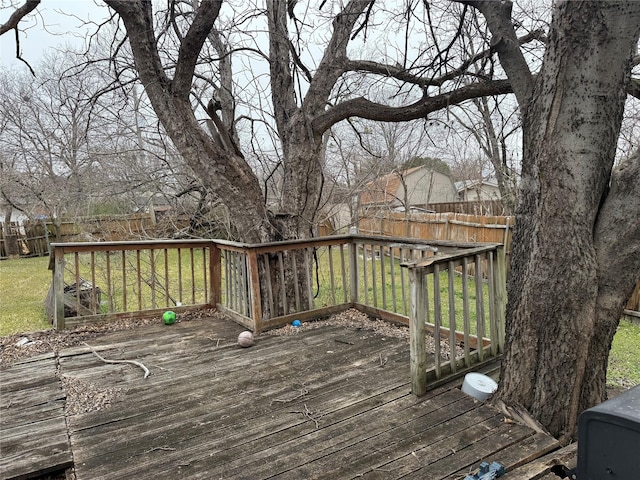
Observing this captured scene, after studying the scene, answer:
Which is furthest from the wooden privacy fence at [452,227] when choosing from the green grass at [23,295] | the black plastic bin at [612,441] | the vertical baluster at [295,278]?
the green grass at [23,295]

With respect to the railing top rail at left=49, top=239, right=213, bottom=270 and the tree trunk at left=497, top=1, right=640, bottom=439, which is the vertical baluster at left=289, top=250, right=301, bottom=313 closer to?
the railing top rail at left=49, top=239, right=213, bottom=270

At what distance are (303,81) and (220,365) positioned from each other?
11.2 ft

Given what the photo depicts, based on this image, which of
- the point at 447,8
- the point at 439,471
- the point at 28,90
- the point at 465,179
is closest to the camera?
the point at 439,471

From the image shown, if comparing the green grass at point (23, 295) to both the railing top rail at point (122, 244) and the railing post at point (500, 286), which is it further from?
the railing post at point (500, 286)

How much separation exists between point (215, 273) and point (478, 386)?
316 cm

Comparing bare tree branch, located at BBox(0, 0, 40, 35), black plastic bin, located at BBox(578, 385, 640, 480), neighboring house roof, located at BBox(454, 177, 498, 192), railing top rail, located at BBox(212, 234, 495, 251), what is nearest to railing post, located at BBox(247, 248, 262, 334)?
railing top rail, located at BBox(212, 234, 495, 251)

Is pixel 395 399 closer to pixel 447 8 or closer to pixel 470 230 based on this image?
pixel 447 8

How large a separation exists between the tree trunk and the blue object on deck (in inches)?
22.3

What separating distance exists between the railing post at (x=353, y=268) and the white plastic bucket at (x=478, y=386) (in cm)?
201

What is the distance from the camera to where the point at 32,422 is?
2.50 meters

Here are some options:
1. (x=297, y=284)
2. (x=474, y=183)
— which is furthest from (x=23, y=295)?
(x=474, y=183)

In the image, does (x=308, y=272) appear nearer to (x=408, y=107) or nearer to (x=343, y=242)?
(x=343, y=242)

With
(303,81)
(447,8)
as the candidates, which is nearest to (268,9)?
(303,81)

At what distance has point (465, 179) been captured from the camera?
1503cm
